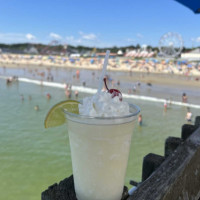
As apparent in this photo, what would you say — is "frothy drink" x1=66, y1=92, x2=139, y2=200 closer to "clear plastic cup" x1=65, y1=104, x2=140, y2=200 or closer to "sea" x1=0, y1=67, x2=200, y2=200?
"clear plastic cup" x1=65, y1=104, x2=140, y2=200

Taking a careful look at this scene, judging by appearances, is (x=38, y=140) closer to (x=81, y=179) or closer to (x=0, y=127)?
(x=0, y=127)

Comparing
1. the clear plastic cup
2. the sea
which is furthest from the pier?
the sea

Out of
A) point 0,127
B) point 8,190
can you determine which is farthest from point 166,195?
point 0,127

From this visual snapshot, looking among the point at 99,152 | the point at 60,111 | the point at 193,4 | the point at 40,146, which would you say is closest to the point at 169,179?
the point at 99,152

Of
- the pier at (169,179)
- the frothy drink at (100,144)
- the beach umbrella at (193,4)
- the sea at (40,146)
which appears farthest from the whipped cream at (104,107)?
the sea at (40,146)

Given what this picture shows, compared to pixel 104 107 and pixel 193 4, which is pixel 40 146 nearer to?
pixel 193 4

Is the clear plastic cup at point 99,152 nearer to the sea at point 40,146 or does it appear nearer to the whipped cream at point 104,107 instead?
the whipped cream at point 104,107

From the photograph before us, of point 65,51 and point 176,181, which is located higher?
point 65,51
